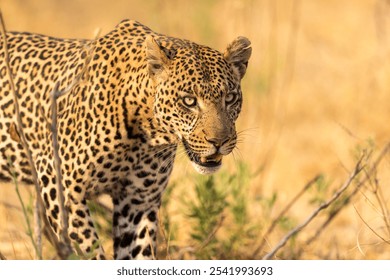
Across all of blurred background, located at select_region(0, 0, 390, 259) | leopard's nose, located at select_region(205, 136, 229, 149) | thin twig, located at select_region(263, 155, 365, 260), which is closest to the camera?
thin twig, located at select_region(263, 155, 365, 260)

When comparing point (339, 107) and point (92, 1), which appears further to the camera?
point (92, 1)

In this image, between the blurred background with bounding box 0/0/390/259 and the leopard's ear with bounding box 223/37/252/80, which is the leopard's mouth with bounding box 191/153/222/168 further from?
the blurred background with bounding box 0/0/390/259

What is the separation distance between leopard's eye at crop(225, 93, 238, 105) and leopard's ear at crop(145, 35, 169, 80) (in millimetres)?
452

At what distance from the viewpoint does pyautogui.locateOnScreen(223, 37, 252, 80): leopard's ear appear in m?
7.68

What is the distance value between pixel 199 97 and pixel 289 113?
8.73 meters

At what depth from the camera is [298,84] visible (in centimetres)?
1672

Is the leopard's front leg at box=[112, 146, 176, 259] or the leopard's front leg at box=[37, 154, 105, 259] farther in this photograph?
the leopard's front leg at box=[112, 146, 176, 259]

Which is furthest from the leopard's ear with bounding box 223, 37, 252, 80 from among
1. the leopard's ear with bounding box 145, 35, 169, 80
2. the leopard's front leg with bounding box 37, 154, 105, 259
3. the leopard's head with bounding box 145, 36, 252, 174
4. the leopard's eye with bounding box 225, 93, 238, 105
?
the leopard's front leg with bounding box 37, 154, 105, 259

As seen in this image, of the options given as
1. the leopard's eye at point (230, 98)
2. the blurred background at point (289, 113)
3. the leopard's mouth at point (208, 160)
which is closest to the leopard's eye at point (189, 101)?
the leopard's eye at point (230, 98)

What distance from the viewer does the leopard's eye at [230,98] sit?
7.43 m

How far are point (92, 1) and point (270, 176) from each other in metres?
9.18

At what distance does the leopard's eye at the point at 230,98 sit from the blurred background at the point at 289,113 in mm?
1458
